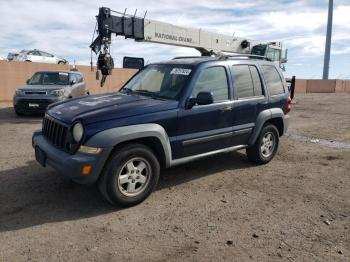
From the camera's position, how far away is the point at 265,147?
666 cm

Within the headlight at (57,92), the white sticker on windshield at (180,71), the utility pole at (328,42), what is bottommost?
the headlight at (57,92)

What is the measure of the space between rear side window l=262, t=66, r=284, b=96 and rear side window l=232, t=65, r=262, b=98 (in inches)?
11.4

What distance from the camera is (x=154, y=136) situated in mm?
4684

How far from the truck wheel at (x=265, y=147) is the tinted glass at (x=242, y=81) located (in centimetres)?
81

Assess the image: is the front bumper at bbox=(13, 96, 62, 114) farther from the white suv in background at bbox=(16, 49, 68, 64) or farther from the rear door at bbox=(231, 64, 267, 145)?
the white suv in background at bbox=(16, 49, 68, 64)

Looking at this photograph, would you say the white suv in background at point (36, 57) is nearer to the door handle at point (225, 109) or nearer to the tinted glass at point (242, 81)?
the tinted glass at point (242, 81)

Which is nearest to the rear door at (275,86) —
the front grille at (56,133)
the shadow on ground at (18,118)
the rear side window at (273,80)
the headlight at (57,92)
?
the rear side window at (273,80)

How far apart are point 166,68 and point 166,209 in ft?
7.41

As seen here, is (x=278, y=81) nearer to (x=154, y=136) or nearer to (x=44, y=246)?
(x=154, y=136)

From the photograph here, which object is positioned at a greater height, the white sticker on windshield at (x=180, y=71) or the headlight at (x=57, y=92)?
the white sticker on windshield at (x=180, y=71)

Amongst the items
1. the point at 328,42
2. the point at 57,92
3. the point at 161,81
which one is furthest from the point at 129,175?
the point at 328,42

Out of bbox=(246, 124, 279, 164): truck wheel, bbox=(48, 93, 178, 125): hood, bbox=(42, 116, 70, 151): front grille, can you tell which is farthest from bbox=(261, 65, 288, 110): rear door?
bbox=(42, 116, 70, 151): front grille

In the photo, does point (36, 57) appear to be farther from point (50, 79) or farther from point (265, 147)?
point (265, 147)

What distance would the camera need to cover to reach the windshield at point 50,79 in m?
13.1
